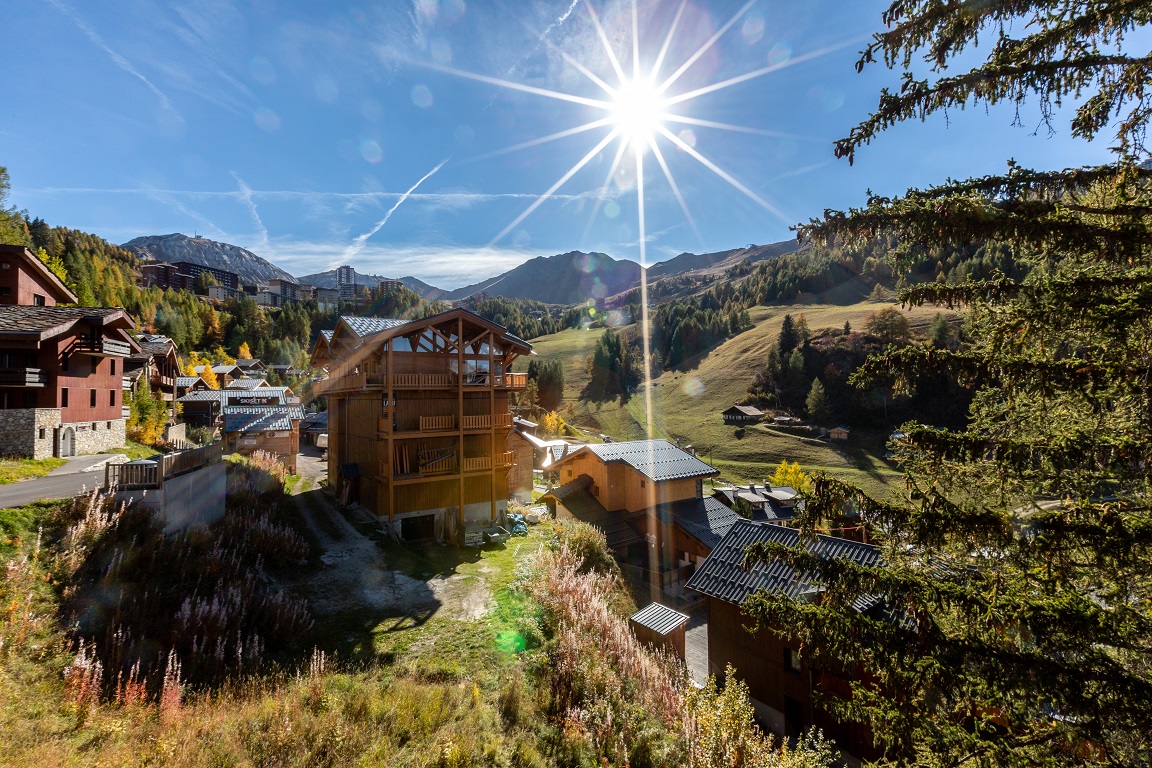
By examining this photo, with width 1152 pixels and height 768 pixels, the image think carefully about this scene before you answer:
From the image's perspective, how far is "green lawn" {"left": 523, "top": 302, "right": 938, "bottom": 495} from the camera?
77.6m

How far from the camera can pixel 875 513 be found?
570cm

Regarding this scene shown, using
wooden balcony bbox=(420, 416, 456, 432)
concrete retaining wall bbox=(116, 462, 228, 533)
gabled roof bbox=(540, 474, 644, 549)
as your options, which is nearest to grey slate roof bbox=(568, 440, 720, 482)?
gabled roof bbox=(540, 474, 644, 549)

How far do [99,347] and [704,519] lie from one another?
38.8 meters

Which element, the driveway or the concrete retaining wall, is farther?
the concrete retaining wall

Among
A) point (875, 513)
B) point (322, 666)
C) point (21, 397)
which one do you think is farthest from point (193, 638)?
point (21, 397)

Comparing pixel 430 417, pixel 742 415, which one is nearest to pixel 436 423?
pixel 430 417

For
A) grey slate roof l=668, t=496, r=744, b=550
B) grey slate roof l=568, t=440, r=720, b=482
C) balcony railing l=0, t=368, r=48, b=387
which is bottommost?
grey slate roof l=668, t=496, r=744, b=550

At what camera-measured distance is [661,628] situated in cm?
1627

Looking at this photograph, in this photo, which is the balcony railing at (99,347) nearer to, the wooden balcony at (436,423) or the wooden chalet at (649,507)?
the wooden balcony at (436,423)

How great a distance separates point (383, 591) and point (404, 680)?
675 centimetres

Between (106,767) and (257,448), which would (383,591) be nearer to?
(106,767)

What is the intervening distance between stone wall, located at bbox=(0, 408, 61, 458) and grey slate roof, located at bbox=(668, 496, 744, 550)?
1387 inches

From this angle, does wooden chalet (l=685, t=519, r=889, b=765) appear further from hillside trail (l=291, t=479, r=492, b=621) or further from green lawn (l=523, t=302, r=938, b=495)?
green lawn (l=523, t=302, r=938, b=495)

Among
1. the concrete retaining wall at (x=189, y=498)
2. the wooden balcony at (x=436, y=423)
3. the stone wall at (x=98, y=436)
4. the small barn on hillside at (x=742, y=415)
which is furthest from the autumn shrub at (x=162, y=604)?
the small barn on hillside at (x=742, y=415)
